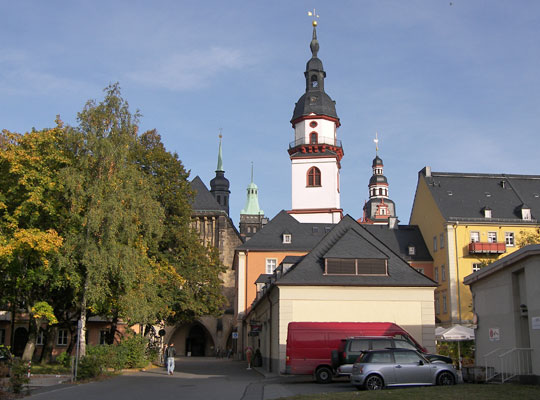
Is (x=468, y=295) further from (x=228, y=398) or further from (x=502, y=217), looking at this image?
(x=228, y=398)

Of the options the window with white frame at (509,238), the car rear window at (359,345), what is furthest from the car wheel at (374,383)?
the window with white frame at (509,238)

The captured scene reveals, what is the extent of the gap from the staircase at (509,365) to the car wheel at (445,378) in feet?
3.92

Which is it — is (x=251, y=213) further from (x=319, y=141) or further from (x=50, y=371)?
(x=50, y=371)

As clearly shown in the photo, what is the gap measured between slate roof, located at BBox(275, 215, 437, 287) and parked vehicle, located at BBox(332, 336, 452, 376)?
666cm

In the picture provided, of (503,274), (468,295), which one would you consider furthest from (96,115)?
(468,295)

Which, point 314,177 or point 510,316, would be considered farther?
point 314,177

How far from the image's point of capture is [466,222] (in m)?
56.2

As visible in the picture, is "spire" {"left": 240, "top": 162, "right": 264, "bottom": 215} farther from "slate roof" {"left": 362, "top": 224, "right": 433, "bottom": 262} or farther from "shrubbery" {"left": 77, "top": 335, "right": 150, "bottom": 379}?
"shrubbery" {"left": 77, "top": 335, "right": 150, "bottom": 379}

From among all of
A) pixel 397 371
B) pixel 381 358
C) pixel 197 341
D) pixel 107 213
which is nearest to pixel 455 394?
pixel 397 371

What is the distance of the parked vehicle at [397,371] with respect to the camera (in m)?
19.7

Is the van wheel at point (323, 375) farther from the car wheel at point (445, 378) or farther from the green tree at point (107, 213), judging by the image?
the green tree at point (107, 213)

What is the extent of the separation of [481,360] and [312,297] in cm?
959

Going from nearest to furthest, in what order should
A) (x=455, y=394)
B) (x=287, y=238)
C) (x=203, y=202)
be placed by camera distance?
(x=455, y=394)
(x=287, y=238)
(x=203, y=202)

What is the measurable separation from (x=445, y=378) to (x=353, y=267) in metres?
11.2
